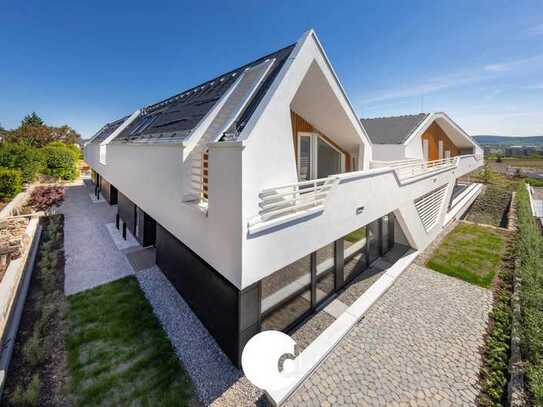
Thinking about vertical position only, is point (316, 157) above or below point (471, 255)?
above

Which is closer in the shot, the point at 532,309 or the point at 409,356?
the point at 409,356

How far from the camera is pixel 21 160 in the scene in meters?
25.5

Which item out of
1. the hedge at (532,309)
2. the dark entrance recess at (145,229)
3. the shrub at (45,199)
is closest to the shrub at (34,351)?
the dark entrance recess at (145,229)

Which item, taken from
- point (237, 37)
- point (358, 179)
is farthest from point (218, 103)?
point (237, 37)

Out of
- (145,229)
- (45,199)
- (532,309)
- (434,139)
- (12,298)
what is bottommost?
(532,309)

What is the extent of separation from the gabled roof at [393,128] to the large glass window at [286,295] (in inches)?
465

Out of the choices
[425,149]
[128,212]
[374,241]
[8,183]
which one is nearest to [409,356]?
[374,241]

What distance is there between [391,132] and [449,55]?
16.1ft

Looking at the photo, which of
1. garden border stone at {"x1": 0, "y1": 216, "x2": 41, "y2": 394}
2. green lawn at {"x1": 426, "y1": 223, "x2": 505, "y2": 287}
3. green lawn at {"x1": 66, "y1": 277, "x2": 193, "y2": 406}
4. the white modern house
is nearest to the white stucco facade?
the white modern house

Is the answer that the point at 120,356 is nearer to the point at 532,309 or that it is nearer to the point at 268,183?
the point at 268,183

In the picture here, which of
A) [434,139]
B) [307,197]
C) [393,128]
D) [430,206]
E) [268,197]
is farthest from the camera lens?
[434,139]

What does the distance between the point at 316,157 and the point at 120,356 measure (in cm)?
894

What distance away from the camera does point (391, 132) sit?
634 inches

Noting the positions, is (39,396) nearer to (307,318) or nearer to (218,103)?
(307,318)
